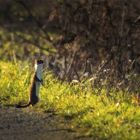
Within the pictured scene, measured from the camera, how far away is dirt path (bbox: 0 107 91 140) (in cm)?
807

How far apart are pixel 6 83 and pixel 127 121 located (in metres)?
2.96

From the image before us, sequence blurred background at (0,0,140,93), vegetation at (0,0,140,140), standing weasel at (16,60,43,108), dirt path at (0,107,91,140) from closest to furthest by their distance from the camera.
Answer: dirt path at (0,107,91,140) → vegetation at (0,0,140,140) → standing weasel at (16,60,43,108) → blurred background at (0,0,140,93)

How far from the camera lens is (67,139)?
26.0 feet

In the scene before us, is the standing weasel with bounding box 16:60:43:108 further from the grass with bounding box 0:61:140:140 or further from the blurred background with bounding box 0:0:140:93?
the blurred background with bounding box 0:0:140:93

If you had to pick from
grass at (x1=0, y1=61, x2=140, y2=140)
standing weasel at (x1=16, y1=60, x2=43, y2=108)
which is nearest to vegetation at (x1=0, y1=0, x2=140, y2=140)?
grass at (x1=0, y1=61, x2=140, y2=140)

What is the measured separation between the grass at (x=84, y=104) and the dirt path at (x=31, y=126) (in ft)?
0.60

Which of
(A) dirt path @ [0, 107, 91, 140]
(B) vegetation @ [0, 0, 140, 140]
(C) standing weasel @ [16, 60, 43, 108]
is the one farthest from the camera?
(C) standing weasel @ [16, 60, 43, 108]

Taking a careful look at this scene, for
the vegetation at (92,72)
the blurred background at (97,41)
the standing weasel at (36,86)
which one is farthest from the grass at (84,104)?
the blurred background at (97,41)

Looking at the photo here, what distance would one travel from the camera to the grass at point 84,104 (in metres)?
8.12

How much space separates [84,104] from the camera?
30.3 feet

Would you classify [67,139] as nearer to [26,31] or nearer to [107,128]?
[107,128]

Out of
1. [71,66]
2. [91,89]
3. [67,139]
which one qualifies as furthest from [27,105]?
[71,66]

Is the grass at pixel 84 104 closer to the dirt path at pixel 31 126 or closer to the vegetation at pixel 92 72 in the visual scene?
the vegetation at pixel 92 72

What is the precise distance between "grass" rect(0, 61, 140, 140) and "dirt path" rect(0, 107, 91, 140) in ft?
0.60
